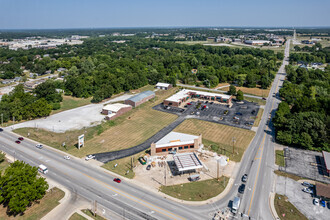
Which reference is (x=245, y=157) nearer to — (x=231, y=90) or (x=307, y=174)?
(x=307, y=174)

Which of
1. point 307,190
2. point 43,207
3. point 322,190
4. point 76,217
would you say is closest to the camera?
point 76,217

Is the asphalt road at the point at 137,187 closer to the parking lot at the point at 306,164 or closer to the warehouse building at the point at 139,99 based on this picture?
the parking lot at the point at 306,164

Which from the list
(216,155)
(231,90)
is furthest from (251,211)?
(231,90)

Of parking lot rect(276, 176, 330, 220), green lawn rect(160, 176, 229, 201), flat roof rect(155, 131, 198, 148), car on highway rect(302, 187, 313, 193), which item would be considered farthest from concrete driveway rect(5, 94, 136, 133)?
car on highway rect(302, 187, 313, 193)

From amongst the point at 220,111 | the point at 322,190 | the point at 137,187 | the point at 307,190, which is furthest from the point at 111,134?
the point at 322,190

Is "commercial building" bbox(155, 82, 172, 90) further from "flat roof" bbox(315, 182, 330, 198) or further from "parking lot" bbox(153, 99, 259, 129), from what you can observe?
"flat roof" bbox(315, 182, 330, 198)

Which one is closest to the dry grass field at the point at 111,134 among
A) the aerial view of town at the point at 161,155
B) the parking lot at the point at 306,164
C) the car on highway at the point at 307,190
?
the aerial view of town at the point at 161,155

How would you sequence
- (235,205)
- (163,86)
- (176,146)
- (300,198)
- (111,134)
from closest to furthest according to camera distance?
(235,205), (300,198), (176,146), (111,134), (163,86)

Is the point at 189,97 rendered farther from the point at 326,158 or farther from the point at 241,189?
the point at 241,189

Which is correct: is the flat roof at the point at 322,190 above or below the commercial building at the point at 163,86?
below
